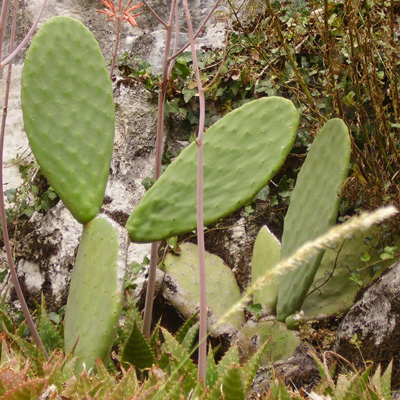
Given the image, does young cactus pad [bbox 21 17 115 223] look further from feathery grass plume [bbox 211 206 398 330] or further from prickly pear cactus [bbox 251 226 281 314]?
feathery grass plume [bbox 211 206 398 330]

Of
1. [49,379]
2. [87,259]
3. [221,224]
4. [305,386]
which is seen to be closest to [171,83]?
[221,224]

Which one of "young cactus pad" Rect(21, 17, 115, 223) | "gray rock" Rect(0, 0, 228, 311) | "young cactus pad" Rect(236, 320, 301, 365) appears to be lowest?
"young cactus pad" Rect(236, 320, 301, 365)

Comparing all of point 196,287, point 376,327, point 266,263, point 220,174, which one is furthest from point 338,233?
point 196,287

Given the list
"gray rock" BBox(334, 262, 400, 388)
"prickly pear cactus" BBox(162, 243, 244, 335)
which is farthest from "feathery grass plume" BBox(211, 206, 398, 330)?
"prickly pear cactus" BBox(162, 243, 244, 335)

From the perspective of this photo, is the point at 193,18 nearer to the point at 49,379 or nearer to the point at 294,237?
the point at 294,237

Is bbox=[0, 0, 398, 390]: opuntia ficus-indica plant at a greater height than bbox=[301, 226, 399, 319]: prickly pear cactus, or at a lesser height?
greater

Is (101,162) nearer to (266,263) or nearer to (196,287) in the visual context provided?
(266,263)

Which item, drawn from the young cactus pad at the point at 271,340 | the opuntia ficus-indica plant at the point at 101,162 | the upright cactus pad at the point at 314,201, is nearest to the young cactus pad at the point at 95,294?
the opuntia ficus-indica plant at the point at 101,162
